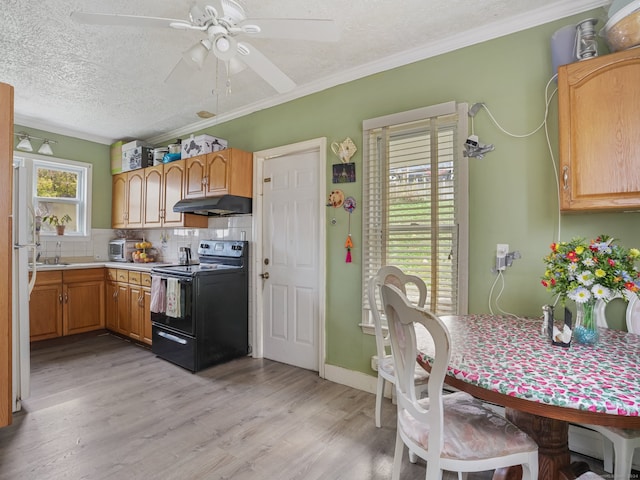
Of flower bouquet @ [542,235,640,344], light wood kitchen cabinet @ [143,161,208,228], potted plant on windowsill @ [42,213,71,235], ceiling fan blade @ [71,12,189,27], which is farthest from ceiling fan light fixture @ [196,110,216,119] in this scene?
flower bouquet @ [542,235,640,344]

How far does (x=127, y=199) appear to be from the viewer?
14.9 ft

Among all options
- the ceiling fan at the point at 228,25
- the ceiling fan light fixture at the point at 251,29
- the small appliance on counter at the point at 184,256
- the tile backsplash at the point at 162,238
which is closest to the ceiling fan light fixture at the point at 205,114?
the tile backsplash at the point at 162,238

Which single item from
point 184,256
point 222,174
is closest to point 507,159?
point 222,174

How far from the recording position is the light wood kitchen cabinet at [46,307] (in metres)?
3.69

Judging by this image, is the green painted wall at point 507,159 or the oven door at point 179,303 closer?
the green painted wall at point 507,159

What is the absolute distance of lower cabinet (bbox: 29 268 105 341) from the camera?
12.2ft

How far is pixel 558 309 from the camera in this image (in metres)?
1.94

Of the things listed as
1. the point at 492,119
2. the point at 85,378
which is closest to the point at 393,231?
the point at 492,119

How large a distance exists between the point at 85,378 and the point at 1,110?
223cm

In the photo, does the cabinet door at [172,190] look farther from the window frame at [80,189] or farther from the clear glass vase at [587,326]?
the clear glass vase at [587,326]

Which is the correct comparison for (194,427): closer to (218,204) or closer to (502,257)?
(218,204)

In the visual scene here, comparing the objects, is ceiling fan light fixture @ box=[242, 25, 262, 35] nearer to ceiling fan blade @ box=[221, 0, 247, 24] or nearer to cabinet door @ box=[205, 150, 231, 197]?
ceiling fan blade @ box=[221, 0, 247, 24]

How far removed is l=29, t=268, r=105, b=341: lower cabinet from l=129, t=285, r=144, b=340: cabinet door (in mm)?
716

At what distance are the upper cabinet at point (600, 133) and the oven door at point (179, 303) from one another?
116 inches
